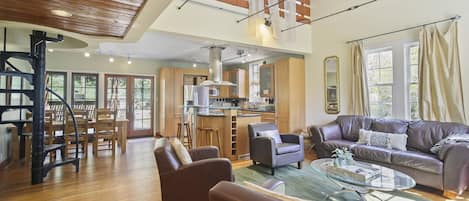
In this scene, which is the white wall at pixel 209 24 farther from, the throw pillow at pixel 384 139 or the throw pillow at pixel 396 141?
the throw pillow at pixel 396 141

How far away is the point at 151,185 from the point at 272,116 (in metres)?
3.75

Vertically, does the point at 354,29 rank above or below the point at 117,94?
above

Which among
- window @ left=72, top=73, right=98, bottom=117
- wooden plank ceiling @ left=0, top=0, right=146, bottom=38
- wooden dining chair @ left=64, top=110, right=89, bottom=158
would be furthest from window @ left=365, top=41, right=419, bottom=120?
window @ left=72, top=73, right=98, bottom=117

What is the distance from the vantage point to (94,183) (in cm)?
353

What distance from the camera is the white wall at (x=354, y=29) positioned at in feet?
12.8

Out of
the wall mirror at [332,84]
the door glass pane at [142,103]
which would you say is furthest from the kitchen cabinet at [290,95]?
the door glass pane at [142,103]

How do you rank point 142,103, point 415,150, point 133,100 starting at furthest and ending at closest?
point 142,103
point 133,100
point 415,150

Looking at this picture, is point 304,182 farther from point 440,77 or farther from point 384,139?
point 440,77

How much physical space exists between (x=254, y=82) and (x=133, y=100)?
12.9 feet

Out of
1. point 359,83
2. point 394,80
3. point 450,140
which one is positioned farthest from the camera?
point 359,83

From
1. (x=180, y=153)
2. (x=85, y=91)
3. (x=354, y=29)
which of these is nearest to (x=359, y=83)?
(x=354, y=29)

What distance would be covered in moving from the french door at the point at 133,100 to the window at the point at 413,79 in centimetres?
697

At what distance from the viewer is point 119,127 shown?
18.4ft

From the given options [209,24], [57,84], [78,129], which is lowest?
[78,129]
